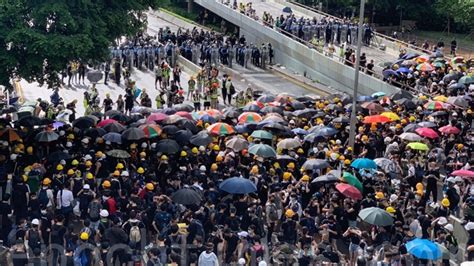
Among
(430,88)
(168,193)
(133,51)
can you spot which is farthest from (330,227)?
(133,51)

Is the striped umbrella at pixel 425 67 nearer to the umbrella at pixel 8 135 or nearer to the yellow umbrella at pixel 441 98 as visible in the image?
the yellow umbrella at pixel 441 98

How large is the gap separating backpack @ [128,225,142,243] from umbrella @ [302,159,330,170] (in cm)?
554

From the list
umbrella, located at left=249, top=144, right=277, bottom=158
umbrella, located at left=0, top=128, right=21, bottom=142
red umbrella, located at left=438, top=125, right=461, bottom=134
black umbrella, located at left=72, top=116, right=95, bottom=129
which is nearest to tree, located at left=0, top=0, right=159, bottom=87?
black umbrella, located at left=72, top=116, right=95, bottom=129

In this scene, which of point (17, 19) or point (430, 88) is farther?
point (430, 88)

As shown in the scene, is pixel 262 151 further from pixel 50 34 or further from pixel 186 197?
pixel 50 34

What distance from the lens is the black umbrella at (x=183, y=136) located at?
24.4 m

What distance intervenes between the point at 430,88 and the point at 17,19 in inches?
646

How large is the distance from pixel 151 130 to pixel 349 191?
6.78 m

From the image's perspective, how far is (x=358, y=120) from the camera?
27.9 meters

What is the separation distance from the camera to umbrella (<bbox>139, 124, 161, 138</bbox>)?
2461 cm

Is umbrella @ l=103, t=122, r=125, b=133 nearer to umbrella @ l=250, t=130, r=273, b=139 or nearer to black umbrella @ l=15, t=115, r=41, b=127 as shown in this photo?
black umbrella @ l=15, t=115, r=41, b=127

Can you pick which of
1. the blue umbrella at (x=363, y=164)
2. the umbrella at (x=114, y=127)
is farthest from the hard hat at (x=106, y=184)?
the blue umbrella at (x=363, y=164)

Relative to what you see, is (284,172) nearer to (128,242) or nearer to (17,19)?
(128,242)

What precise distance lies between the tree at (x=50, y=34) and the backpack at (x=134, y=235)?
8.27 meters
